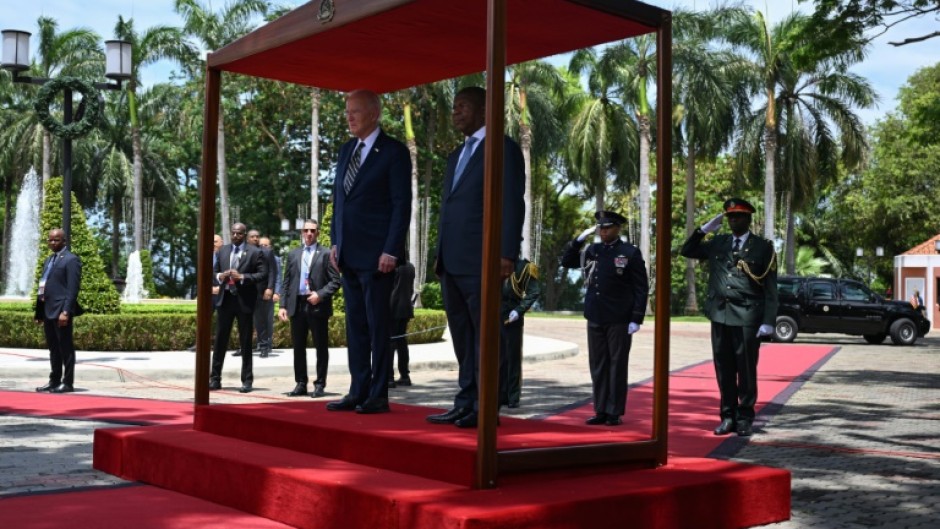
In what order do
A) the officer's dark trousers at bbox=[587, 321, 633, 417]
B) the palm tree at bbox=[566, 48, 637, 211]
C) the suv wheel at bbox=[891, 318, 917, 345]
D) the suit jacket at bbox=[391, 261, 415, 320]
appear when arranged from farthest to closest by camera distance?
the palm tree at bbox=[566, 48, 637, 211] → the suv wheel at bbox=[891, 318, 917, 345] → the suit jacket at bbox=[391, 261, 415, 320] → the officer's dark trousers at bbox=[587, 321, 633, 417]

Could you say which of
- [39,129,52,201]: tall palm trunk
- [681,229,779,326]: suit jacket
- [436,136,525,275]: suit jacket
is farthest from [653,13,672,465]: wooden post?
[39,129,52,201]: tall palm trunk

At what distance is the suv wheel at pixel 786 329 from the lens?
94.0 feet

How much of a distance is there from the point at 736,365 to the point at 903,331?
70.1 ft

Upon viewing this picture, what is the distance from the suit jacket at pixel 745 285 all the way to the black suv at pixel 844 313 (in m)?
20.0

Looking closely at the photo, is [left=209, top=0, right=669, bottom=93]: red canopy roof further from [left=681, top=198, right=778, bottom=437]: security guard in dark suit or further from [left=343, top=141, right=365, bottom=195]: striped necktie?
[left=681, top=198, right=778, bottom=437]: security guard in dark suit

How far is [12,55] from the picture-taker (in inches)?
631

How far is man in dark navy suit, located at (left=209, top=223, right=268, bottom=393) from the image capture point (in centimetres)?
1243

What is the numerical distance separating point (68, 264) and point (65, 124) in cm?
464

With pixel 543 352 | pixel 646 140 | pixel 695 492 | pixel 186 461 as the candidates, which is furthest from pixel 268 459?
Answer: pixel 646 140

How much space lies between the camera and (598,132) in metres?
46.9

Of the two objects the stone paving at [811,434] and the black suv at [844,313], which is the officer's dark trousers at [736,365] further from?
the black suv at [844,313]

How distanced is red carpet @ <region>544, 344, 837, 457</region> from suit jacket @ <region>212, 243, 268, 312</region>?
4.18 m

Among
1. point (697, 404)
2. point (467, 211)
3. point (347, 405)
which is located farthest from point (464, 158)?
point (697, 404)

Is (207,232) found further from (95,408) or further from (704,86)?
(704,86)
